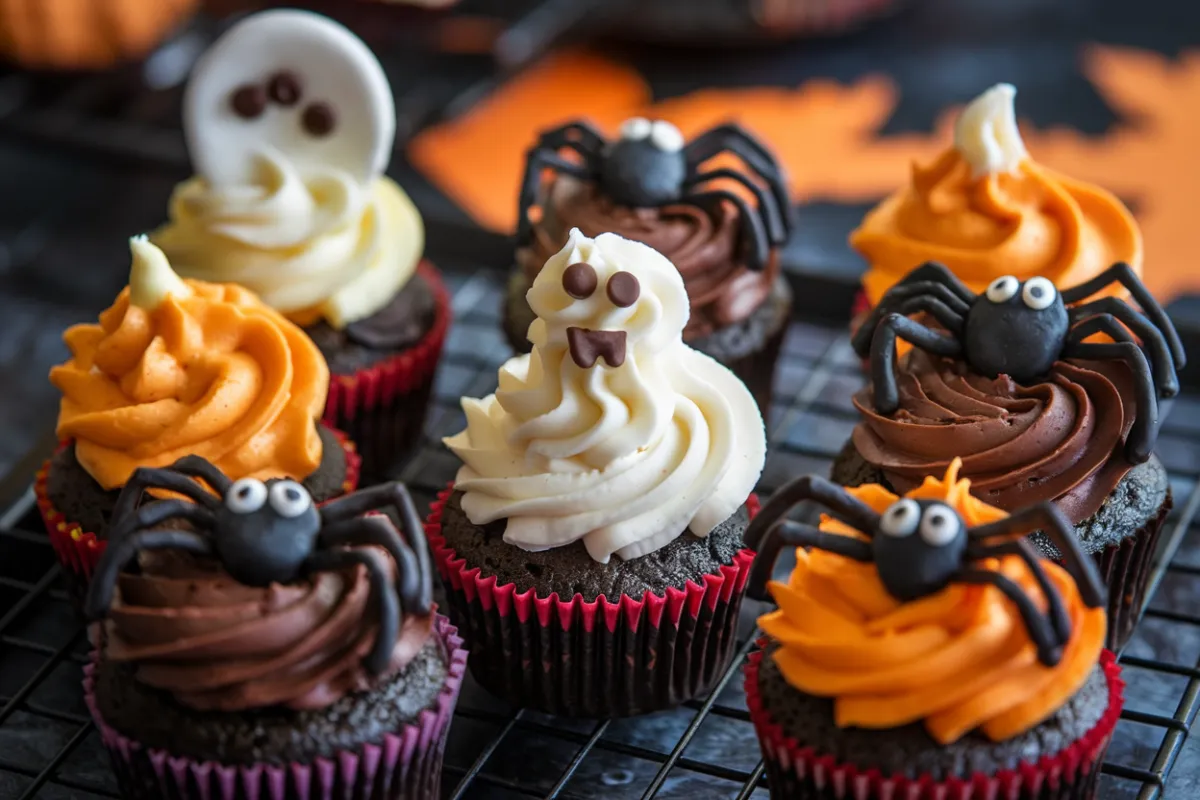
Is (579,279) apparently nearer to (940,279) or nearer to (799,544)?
(799,544)

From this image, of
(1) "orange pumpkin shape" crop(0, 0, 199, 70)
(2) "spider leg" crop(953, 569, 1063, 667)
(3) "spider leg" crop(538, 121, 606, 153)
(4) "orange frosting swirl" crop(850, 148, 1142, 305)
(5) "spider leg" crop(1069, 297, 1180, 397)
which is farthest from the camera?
(1) "orange pumpkin shape" crop(0, 0, 199, 70)

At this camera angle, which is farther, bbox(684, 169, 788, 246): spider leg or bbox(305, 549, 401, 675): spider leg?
bbox(684, 169, 788, 246): spider leg

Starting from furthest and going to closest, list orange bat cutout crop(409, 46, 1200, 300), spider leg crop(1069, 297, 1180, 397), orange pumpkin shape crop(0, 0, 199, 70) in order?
orange bat cutout crop(409, 46, 1200, 300) < orange pumpkin shape crop(0, 0, 199, 70) < spider leg crop(1069, 297, 1180, 397)

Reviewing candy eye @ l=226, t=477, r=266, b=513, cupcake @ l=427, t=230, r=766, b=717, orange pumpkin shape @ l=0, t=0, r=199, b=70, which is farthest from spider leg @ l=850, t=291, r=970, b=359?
orange pumpkin shape @ l=0, t=0, r=199, b=70

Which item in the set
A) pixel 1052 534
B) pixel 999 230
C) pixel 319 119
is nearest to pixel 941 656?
pixel 1052 534

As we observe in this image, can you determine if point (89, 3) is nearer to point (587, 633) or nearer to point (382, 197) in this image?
point (382, 197)

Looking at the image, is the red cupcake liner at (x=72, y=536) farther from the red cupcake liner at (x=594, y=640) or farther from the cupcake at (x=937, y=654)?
the cupcake at (x=937, y=654)

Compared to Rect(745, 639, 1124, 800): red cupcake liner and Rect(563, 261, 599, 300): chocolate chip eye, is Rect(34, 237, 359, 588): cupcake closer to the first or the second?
Rect(563, 261, 599, 300): chocolate chip eye

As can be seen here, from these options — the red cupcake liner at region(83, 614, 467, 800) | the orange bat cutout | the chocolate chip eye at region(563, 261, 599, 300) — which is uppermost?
the chocolate chip eye at region(563, 261, 599, 300)
